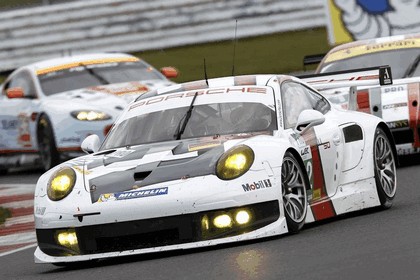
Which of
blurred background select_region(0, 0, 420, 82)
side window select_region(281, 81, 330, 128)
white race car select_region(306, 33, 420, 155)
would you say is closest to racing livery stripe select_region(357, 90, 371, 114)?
white race car select_region(306, 33, 420, 155)

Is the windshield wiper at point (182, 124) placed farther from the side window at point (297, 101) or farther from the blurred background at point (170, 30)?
the blurred background at point (170, 30)

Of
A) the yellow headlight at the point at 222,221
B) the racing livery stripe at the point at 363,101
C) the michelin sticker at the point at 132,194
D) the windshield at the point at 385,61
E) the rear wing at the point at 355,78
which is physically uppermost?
the rear wing at the point at 355,78

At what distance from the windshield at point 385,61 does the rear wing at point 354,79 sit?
126 inches

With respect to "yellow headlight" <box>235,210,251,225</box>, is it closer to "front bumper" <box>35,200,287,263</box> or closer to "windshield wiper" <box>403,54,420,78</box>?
"front bumper" <box>35,200,287,263</box>

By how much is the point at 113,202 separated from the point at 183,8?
18377 mm

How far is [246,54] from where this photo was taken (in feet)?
88.0

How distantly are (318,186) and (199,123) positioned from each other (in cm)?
86

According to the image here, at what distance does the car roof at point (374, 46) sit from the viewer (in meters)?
15.5

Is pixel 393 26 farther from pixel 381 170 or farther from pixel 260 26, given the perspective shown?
pixel 381 170

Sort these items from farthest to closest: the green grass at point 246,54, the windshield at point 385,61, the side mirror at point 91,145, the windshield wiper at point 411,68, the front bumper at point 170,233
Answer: the green grass at point 246,54
the windshield at point 385,61
the windshield wiper at point 411,68
the side mirror at point 91,145
the front bumper at point 170,233

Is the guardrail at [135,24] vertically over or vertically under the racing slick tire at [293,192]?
under

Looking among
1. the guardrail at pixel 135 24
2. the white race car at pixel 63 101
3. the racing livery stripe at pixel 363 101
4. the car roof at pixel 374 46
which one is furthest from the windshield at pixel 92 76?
the guardrail at pixel 135 24

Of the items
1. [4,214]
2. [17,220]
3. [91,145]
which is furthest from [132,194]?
[4,214]

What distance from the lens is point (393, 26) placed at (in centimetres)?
2439
